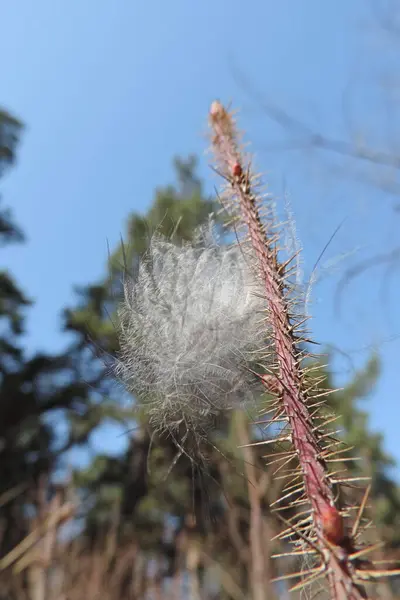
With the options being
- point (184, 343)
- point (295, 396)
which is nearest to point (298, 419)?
point (295, 396)

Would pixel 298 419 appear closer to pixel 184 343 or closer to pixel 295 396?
pixel 295 396

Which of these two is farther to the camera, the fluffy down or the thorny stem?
the fluffy down

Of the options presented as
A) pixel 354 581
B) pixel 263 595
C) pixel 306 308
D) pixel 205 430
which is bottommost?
pixel 263 595

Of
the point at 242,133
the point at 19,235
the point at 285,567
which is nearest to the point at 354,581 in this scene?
the point at 242,133

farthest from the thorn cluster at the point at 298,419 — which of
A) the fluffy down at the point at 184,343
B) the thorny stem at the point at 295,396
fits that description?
the fluffy down at the point at 184,343

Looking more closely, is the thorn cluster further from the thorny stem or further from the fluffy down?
the fluffy down

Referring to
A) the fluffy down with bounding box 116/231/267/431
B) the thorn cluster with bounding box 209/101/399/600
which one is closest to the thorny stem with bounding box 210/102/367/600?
the thorn cluster with bounding box 209/101/399/600

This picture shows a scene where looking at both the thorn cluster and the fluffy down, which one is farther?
the fluffy down

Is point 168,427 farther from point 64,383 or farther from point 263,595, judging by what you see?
point 64,383
